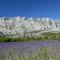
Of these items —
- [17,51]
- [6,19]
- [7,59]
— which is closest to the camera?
[7,59]

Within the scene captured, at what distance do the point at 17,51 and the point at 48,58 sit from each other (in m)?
1.36

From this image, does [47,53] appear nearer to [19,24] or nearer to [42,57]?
[42,57]

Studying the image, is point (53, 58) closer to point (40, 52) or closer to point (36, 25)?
point (40, 52)

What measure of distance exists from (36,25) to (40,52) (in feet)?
327

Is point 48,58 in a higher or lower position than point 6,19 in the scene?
lower

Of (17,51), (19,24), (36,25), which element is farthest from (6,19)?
(17,51)

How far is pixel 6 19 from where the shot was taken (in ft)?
339

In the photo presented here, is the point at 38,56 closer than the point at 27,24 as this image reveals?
Yes

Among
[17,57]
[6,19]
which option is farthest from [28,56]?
[6,19]

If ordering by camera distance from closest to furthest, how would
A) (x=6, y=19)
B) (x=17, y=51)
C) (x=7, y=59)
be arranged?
(x=7, y=59) < (x=17, y=51) < (x=6, y=19)

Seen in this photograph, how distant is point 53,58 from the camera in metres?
9.21

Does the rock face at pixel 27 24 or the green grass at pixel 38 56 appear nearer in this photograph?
the green grass at pixel 38 56

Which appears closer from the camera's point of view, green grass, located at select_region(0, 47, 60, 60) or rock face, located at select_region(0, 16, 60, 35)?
green grass, located at select_region(0, 47, 60, 60)

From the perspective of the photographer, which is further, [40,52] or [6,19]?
[6,19]
